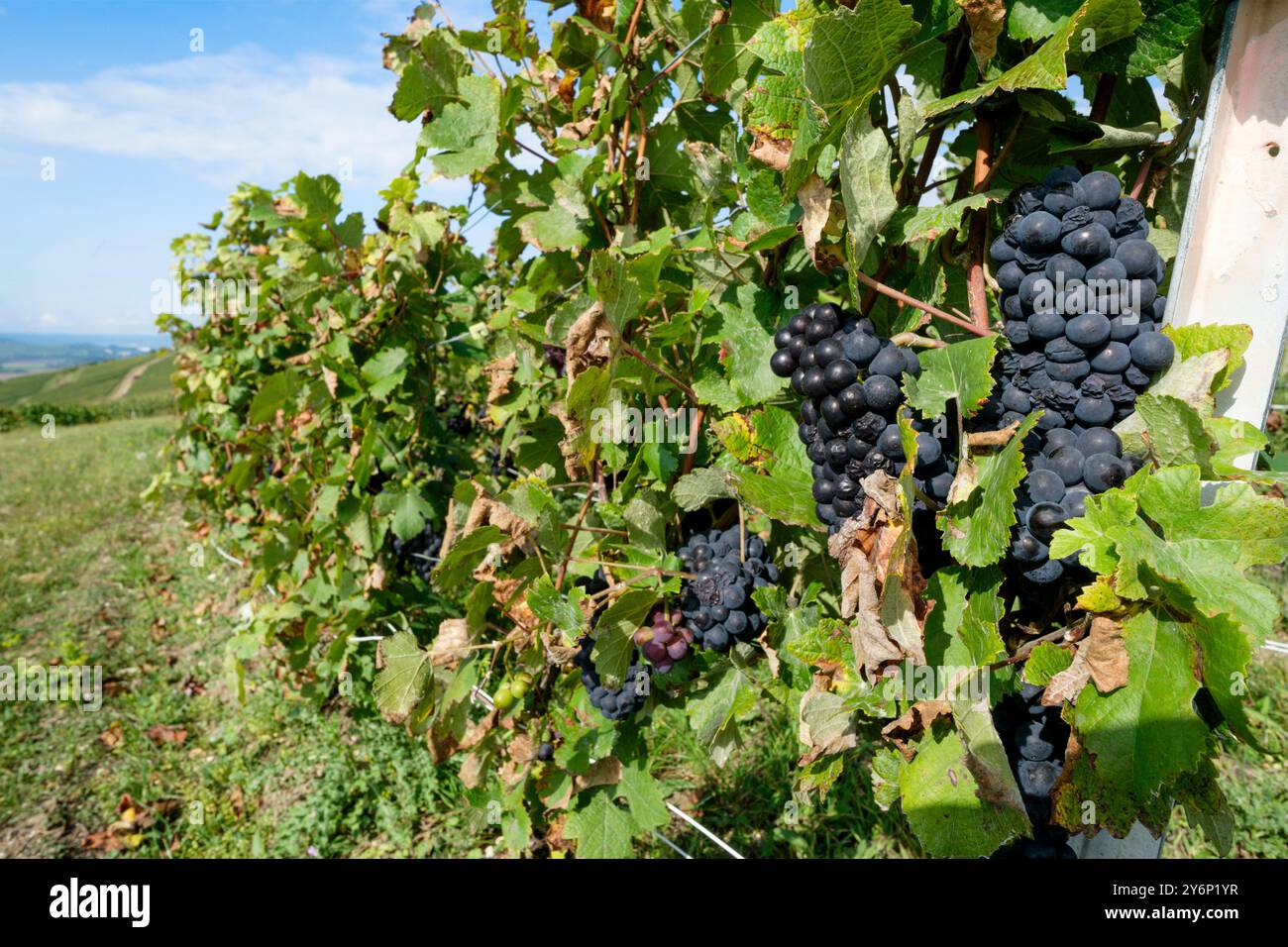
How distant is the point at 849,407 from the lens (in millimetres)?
1040

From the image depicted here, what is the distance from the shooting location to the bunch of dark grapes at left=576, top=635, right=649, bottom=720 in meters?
1.56

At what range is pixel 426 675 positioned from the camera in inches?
69.1

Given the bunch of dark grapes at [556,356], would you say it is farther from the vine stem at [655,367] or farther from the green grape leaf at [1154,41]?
the green grape leaf at [1154,41]

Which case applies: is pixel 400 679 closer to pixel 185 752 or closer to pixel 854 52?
pixel 854 52

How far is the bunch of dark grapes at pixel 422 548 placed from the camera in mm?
2947

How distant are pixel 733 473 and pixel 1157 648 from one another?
618mm

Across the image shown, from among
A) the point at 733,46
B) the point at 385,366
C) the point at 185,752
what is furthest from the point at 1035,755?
the point at 185,752

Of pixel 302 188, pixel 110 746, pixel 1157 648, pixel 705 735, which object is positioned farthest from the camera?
pixel 110 746

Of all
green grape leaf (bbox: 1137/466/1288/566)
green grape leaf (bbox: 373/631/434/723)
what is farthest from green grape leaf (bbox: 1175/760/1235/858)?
green grape leaf (bbox: 373/631/434/723)

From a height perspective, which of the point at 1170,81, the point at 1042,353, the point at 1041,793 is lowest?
the point at 1041,793

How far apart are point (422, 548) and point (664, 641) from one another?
1806 millimetres

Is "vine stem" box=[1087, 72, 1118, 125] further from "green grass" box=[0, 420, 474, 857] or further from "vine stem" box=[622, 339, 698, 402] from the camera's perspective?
"green grass" box=[0, 420, 474, 857]

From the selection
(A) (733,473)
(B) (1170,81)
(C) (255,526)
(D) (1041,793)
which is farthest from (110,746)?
(B) (1170,81)
